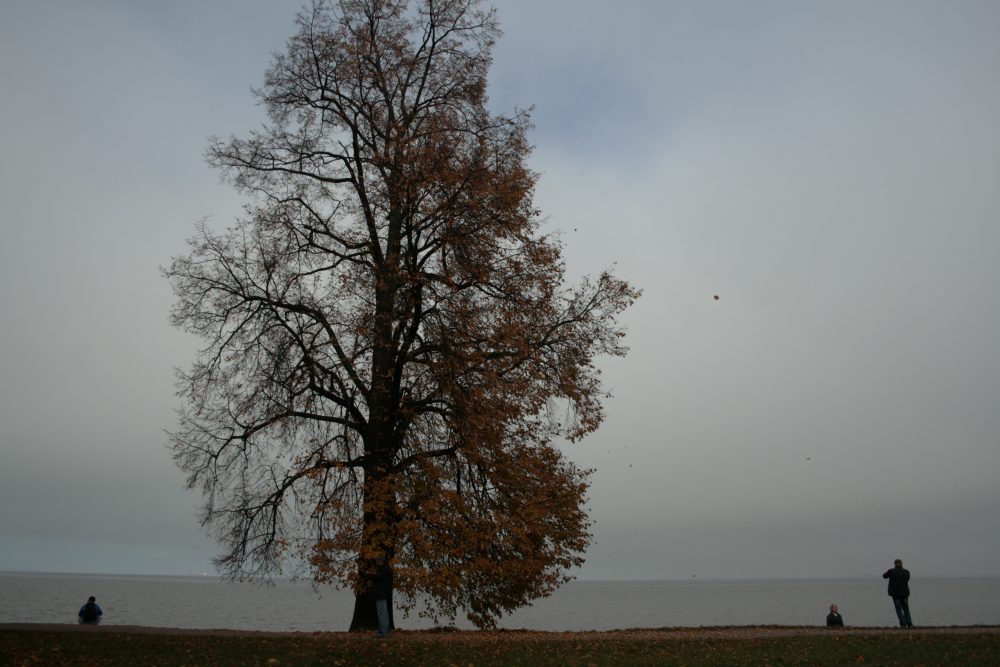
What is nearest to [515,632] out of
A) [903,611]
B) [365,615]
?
[365,615]

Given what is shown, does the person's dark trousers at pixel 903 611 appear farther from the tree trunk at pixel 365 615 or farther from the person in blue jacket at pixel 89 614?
the person in blue jacket at pixel 89 614

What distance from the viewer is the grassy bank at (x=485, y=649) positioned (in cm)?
1416

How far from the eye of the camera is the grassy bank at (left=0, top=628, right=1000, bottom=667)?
46.4ft

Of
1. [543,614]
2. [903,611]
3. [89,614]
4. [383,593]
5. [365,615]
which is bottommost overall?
[543,614]

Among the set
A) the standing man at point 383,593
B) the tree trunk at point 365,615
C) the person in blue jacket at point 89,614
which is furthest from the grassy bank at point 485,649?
the person in blue jacket at point 89,614

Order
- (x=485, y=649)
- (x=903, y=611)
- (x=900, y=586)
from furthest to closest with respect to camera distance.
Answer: (x=903, y=611)
(x=900, y=586)
(x=485, y=649)

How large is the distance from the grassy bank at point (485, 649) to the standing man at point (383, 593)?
17.3 inches

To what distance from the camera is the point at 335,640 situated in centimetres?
1645

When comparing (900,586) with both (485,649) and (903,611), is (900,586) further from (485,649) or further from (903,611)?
(485,649)

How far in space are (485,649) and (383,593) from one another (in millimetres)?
3243

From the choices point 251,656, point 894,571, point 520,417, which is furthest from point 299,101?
point 894,571

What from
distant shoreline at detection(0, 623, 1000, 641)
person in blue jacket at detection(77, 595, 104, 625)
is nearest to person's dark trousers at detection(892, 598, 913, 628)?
distant shoreline at detection(0, 623, 1000, 641)

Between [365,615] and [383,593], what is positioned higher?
[383,593]

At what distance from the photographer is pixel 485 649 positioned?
50.4ft
